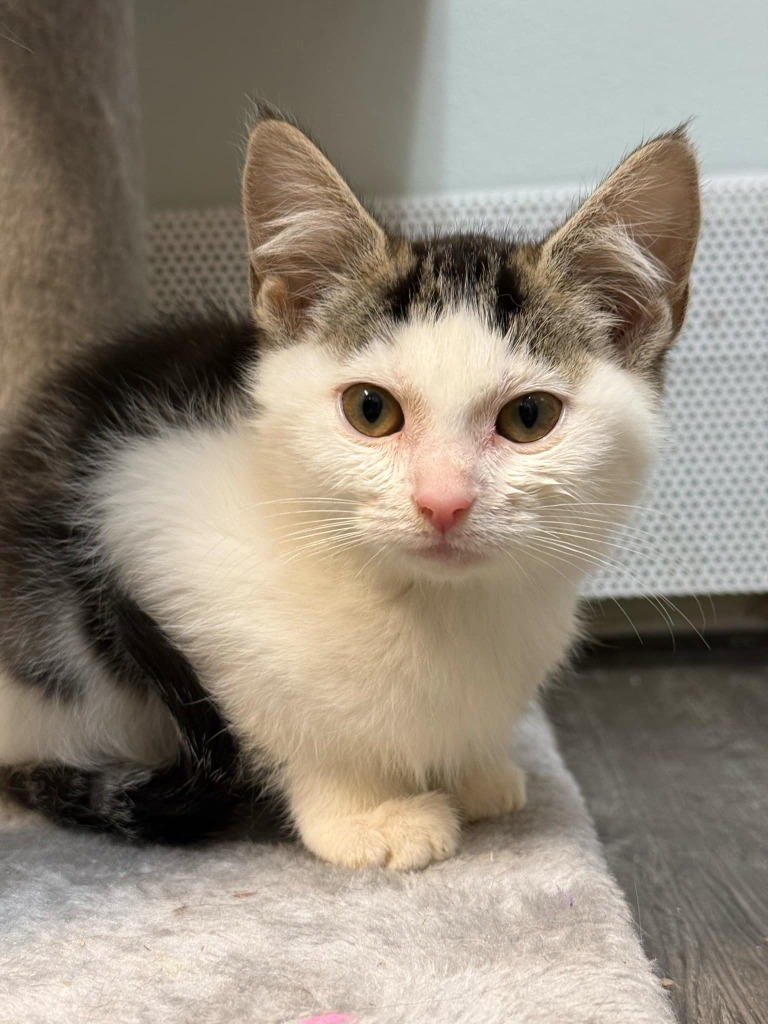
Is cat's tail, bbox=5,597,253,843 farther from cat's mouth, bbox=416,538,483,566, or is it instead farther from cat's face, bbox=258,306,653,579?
cat's mouth, bbox=416,538,483,566

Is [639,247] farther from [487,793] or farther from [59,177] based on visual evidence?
[59,177]

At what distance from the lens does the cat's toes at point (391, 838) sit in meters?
0.91

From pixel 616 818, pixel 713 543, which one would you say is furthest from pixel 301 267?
pixel 713 543

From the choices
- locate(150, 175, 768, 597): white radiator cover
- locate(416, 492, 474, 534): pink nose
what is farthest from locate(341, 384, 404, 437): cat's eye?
locate(150, 175, 768, 597): white radiator cover

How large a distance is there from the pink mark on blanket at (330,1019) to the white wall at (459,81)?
1.40 m

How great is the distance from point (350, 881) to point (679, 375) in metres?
1.15

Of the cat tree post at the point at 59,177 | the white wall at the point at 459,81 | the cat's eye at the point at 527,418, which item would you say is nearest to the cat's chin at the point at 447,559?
the cat's eye at the point at 527,418

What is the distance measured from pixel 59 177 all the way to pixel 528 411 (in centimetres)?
80

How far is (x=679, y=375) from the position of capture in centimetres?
164

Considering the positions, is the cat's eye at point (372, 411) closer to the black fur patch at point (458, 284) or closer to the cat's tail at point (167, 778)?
the black fur patch at point (458, 284)

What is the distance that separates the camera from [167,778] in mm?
937

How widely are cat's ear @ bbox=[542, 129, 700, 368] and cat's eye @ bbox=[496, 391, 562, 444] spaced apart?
15cm

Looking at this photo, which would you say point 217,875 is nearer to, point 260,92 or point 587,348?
point 587,348

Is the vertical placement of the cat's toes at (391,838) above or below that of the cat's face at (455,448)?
below
